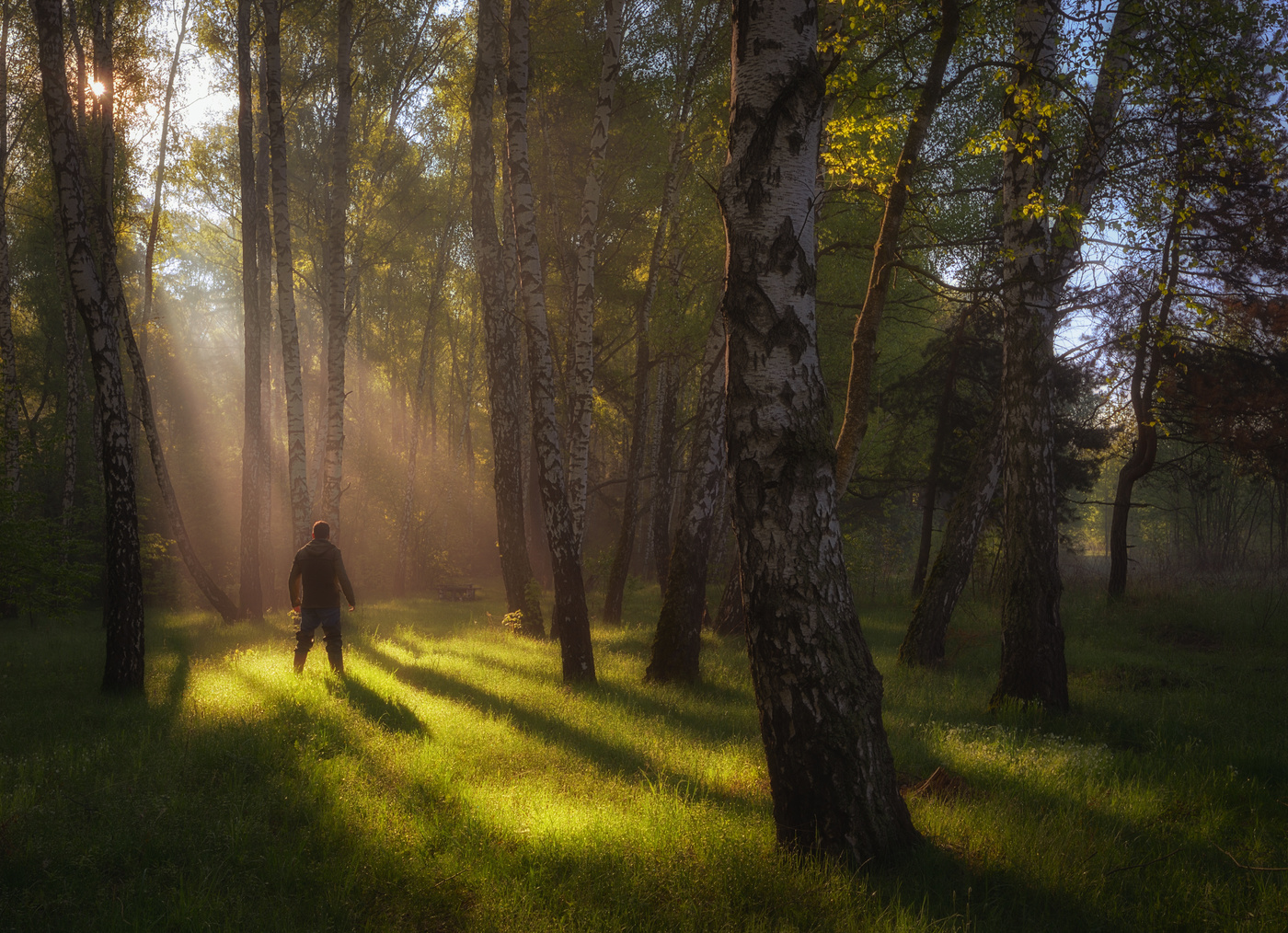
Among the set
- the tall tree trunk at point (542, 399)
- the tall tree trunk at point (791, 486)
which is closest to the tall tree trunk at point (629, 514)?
the tall tree trunk at point (542, 399)

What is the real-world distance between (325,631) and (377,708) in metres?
2.43

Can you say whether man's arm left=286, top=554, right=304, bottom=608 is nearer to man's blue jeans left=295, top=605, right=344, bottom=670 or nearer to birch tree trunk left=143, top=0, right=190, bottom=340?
man's blue jeans left=295, top=605, right=344, bottom=670

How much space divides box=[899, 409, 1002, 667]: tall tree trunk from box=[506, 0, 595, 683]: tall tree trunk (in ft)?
17.0

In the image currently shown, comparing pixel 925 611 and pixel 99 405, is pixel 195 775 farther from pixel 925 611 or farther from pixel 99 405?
pixel 925 611

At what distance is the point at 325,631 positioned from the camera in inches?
354

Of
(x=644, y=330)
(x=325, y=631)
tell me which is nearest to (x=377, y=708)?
(x=325, y=631)

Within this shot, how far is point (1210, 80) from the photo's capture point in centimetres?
537

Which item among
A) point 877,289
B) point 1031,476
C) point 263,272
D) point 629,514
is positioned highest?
point 263,272

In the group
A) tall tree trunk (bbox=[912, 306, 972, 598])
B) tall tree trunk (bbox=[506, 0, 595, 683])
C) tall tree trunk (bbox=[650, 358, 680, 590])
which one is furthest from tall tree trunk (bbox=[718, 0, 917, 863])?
tall tree trunk (bbox=[912, 306, 972, 598])

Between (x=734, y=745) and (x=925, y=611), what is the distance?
5.55 m

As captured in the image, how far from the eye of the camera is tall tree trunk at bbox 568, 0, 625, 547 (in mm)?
9359

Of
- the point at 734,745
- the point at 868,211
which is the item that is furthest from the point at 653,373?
the point at 734,745

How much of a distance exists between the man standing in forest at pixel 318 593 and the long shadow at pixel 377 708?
841mm

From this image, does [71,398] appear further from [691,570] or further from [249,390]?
[691,570]
